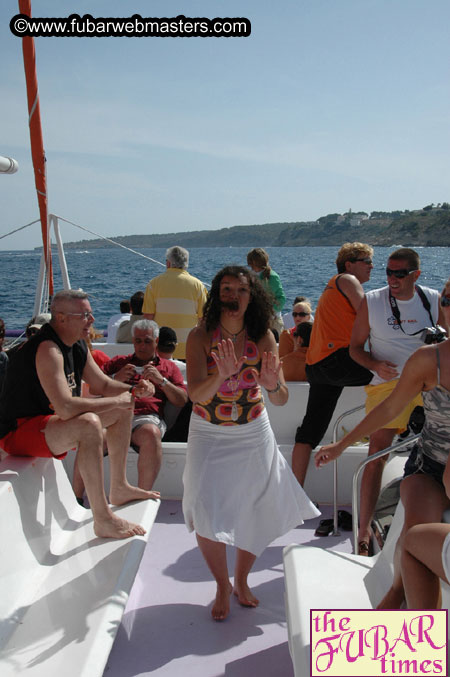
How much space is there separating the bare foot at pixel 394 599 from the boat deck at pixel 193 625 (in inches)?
23.8

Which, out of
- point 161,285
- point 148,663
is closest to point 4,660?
point 148,663

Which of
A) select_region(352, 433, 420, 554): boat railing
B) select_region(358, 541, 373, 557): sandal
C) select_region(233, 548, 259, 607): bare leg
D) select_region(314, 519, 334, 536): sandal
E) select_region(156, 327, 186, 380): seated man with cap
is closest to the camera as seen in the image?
select_region(352, 433, 420, 554): boat railing

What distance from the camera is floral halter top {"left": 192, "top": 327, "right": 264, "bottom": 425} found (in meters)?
2.57

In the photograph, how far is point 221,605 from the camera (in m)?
2.65

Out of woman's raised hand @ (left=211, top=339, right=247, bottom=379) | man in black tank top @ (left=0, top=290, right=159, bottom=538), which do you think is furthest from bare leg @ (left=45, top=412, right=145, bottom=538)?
woman's raised hand @ (left=211, top=339, right=247, bottom=379)

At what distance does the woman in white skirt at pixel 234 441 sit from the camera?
254cm

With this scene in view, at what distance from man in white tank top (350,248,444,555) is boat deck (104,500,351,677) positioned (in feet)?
1.84

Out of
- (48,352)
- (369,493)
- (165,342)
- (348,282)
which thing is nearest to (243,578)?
(369,493)

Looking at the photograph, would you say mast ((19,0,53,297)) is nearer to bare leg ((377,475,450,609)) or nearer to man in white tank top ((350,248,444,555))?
man in white tank top ((350,248,444,555))

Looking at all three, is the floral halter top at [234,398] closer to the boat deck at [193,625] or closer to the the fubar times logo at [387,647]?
the boat deck at [193,625]

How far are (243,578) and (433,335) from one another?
149 centimetres

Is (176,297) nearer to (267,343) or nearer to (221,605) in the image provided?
(267,343)

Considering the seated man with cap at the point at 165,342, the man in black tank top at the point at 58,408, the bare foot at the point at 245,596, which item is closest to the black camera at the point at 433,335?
the bare foot at the point at 245,596

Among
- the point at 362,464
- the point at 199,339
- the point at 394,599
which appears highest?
the point at 199,339
